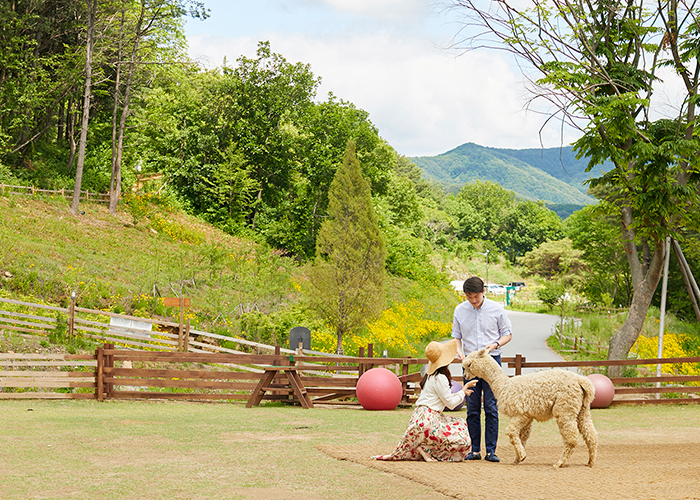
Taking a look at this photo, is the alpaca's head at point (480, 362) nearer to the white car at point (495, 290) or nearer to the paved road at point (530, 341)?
the paved road at point (530, 341)

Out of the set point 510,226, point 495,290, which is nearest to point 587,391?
point 495,290

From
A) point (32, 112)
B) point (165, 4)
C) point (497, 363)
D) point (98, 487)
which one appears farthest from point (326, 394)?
point (32, 112)

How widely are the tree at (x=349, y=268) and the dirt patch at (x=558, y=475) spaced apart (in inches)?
550

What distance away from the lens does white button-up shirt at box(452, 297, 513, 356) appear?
6875mm

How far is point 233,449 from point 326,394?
6.33 m

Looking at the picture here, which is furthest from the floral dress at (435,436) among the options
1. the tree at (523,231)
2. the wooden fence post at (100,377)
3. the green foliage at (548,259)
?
the tree at (523,231)

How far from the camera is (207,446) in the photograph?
24.4 ft

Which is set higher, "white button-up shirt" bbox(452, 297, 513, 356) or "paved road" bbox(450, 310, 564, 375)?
"white button-up shirt" bbox(452, 297, 513, 356)

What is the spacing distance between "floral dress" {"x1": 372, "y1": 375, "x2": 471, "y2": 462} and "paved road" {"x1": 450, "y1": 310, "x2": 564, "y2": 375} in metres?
15.5

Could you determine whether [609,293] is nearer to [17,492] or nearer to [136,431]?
[136,431]

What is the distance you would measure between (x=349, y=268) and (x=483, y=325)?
15015 mm

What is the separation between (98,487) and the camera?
525cm

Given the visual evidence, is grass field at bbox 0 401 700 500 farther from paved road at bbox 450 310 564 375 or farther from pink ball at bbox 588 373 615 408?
paved road at bbox 450 310 564 375

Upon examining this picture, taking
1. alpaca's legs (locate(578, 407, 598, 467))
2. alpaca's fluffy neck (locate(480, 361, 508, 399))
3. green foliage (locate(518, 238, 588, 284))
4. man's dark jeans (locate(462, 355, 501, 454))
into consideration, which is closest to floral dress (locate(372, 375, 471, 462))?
man's dark jeans (locate(462, 355, 501, 454))
